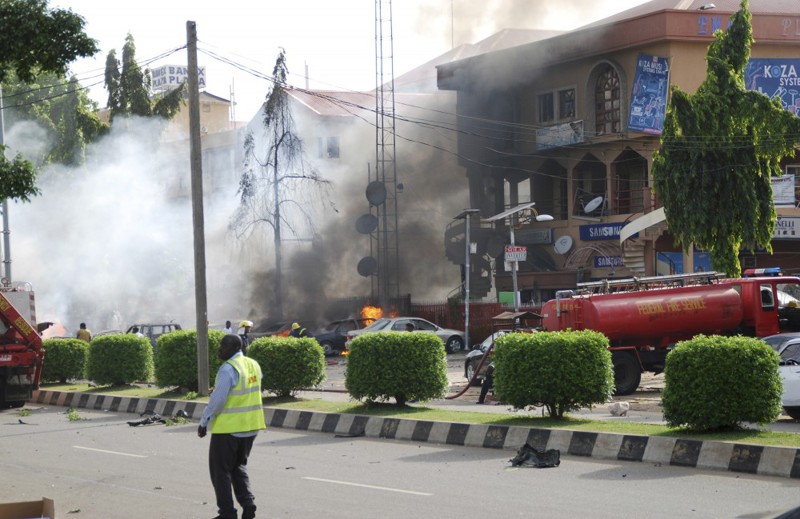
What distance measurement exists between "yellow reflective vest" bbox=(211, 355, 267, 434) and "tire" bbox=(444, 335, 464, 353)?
29.6 m

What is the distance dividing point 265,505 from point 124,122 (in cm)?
4138

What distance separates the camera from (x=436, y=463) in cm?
1166

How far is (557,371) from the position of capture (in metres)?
13.4

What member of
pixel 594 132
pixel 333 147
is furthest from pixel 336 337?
pixel 333 147

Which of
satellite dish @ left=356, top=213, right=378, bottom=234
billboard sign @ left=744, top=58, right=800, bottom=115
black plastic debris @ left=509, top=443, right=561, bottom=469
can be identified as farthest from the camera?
satellite dish @ left=356, top=213, right=378, bottom=234

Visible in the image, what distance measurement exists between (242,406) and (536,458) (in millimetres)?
4360

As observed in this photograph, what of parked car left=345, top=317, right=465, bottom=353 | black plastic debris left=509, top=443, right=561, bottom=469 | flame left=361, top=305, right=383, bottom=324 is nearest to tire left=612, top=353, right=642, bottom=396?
black plastic debris left=509, top=443, right=561, bottom=469

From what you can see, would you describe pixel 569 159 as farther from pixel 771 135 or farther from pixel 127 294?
pixel 127 294

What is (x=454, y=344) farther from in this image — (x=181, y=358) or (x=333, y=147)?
(x=333, y=147)

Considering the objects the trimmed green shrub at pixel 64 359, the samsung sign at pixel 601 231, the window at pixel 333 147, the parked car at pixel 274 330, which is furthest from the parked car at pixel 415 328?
the window at pixel 333 147

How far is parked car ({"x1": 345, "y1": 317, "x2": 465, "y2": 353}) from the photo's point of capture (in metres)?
35.2

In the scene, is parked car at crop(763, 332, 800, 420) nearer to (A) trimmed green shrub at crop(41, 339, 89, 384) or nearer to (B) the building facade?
(A) trimmed green shrub at crop(41, 339, 89, 384)

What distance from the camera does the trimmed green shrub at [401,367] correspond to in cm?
1562

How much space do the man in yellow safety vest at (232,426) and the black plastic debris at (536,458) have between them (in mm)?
3933
